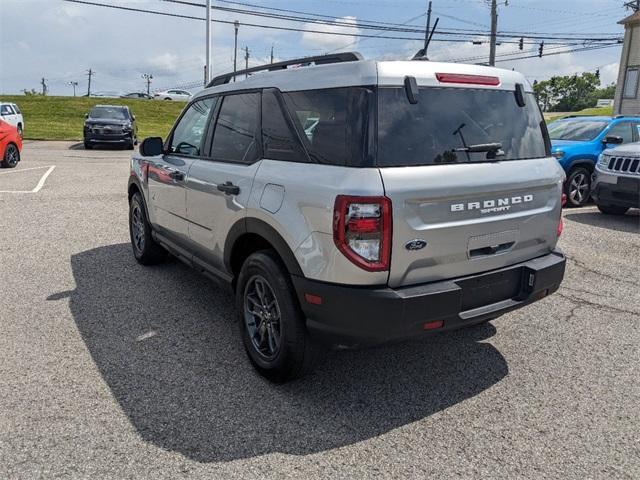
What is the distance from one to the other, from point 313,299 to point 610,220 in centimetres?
781

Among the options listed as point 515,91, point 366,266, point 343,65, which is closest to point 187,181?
point 343,65

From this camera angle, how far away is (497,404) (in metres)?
3.16

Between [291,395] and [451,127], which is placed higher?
[451,127]

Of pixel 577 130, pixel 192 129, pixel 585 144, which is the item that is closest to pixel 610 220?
pixel 585 144

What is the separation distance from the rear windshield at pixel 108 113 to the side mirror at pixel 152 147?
59.8 ft

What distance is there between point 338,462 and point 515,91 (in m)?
2.49

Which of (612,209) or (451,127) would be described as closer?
(451,127)

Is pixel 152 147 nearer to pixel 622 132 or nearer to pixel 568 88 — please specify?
pixel 622 132

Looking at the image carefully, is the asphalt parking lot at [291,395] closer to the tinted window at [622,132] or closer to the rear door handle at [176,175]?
the rear door handle at [176,175]

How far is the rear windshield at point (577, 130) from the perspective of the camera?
1038 centimetres

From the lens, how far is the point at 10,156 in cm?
1407

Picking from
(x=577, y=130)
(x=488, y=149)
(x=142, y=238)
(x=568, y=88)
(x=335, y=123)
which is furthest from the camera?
(x=568, y=88)

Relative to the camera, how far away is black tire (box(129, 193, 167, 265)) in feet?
18.2

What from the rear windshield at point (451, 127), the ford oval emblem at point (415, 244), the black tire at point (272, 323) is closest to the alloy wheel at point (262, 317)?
the black tire at point (272, 323)
